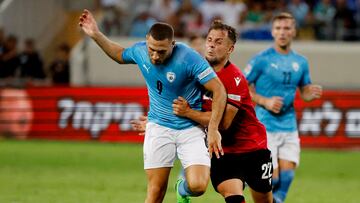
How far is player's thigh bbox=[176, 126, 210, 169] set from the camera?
32.9ft

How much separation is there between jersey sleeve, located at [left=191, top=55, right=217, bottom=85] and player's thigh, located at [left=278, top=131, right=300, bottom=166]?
3.13 meters

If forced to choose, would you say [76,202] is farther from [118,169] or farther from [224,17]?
[224,17]

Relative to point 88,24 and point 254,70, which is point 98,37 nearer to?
point 88,24

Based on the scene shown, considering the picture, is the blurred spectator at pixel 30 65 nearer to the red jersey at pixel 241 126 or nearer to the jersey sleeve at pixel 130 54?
the jersey sleeve at pixel 130 54

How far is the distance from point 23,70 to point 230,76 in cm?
1619

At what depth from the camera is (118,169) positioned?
1797 cm

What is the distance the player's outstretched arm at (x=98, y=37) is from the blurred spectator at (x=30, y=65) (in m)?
15.1

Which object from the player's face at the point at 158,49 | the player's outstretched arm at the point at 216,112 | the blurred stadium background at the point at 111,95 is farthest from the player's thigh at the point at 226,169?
the blurred stadium background at the point at 111,95

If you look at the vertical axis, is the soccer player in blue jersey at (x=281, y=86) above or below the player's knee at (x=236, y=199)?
above

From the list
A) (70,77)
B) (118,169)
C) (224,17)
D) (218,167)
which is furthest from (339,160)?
(218,167)

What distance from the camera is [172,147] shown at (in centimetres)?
1013

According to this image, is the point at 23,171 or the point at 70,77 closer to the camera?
the point at 23,171

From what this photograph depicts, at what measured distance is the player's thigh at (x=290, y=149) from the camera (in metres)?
12.6

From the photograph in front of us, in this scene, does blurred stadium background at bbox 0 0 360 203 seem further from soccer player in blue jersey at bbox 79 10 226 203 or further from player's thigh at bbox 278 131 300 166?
soccer player in blue jersey at bbox 79 10 226 203
